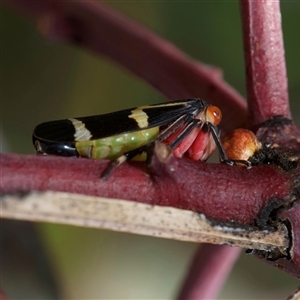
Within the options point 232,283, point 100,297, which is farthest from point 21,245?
point 232,283

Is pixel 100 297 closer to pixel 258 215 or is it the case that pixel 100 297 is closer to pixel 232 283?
pixel 232 283

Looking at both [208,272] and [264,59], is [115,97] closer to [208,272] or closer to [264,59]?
[208,272]

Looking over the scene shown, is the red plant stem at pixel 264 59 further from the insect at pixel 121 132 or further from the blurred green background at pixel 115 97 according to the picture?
the blurred green background at pixel 115 97

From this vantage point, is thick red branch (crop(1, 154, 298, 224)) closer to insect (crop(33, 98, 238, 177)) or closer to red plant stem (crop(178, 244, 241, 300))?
insect (crop(33, 98, 238, 177))

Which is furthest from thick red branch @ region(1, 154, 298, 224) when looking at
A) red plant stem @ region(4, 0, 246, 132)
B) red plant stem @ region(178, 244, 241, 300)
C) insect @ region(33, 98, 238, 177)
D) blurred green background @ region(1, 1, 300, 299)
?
blurred green background @ region(1, 1, 300, 299)

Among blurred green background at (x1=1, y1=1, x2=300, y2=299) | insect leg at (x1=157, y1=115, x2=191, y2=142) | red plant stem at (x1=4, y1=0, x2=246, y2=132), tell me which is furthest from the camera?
blurred green background at (x1=1, y1=1, x2=300, y2=299)

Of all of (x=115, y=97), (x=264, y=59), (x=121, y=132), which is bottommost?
(x=115, y=97)

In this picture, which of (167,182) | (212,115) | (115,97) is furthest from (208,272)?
(115,97)
